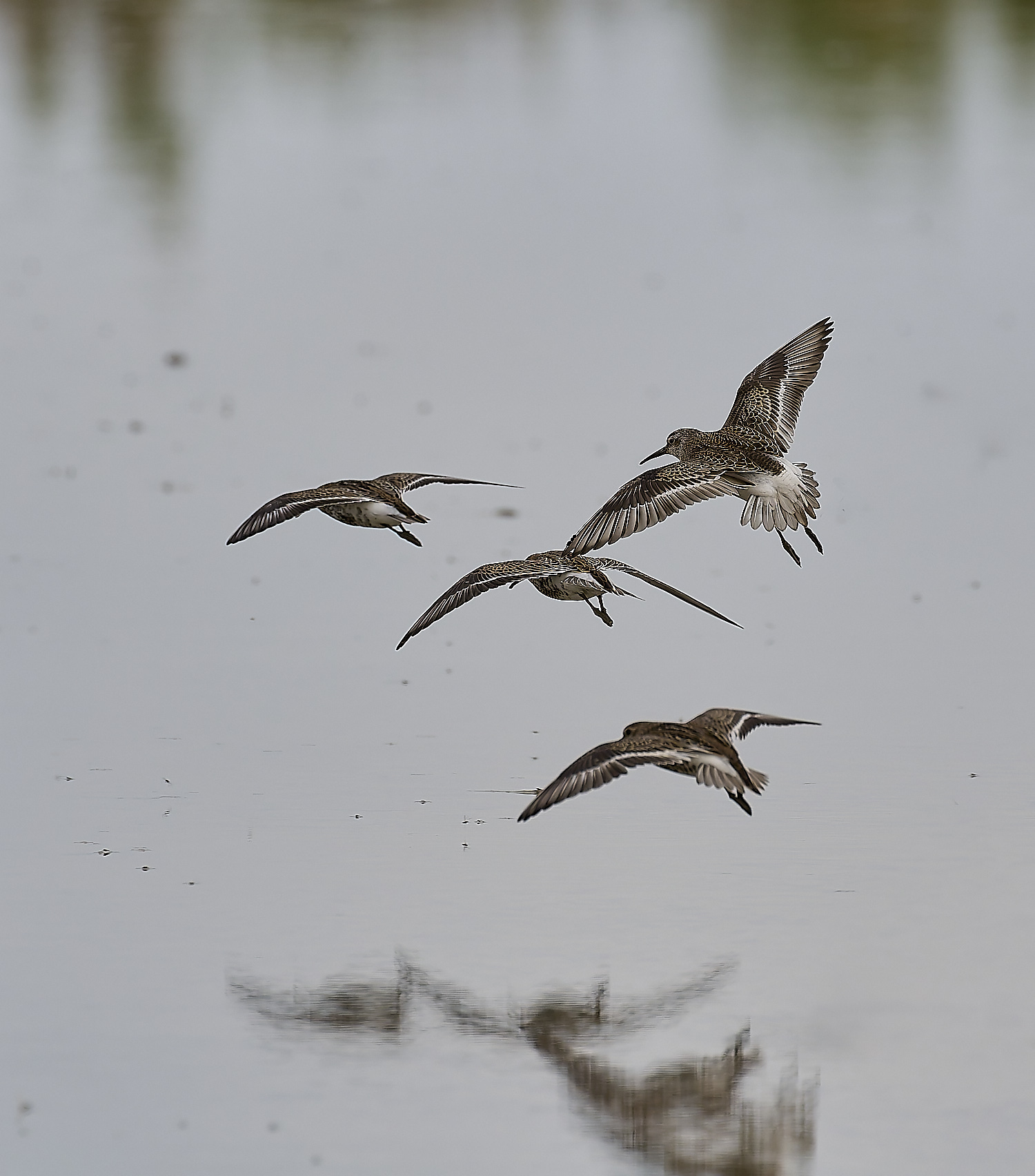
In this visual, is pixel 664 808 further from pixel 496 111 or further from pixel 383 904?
pixel 496 111

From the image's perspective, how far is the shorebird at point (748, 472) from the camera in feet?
35.3

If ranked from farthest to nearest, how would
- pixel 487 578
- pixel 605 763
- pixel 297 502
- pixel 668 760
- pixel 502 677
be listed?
pixel 502 677
pixel 297 502
pixel 487 578
pixel 668 760
pixel 605 763

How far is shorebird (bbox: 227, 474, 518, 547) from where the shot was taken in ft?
35.8

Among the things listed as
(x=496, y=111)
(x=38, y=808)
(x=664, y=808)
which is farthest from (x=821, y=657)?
(x=496, y=111)

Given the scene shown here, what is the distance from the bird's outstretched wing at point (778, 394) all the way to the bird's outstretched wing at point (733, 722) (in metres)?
2.36

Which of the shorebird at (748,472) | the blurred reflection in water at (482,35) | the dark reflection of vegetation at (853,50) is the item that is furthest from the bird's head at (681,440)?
the dark reflection of vegetation at (853,50)

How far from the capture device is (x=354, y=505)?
11188mm

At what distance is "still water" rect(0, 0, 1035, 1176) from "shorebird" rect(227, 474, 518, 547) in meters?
1.26

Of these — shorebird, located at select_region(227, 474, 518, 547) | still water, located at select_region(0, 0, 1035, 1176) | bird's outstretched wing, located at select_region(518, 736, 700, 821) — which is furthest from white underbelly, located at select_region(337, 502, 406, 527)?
bird's outstretched wing, located at select_region(518, 736, 700, 821)

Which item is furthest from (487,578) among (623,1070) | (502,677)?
(623,1070)

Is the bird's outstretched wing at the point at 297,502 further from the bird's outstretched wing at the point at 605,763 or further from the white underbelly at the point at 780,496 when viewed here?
the bird's outstretched wing at the point at 605,763

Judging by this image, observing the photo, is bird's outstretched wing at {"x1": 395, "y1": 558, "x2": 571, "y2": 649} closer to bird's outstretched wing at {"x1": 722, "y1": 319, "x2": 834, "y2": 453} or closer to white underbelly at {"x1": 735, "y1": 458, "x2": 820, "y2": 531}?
white underbelly at {"x1": 735, "y1": 458, "x2": 820, "y2": 531}

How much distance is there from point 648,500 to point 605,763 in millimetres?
2181

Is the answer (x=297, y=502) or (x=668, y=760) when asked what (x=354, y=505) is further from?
(x=668, y=760)
